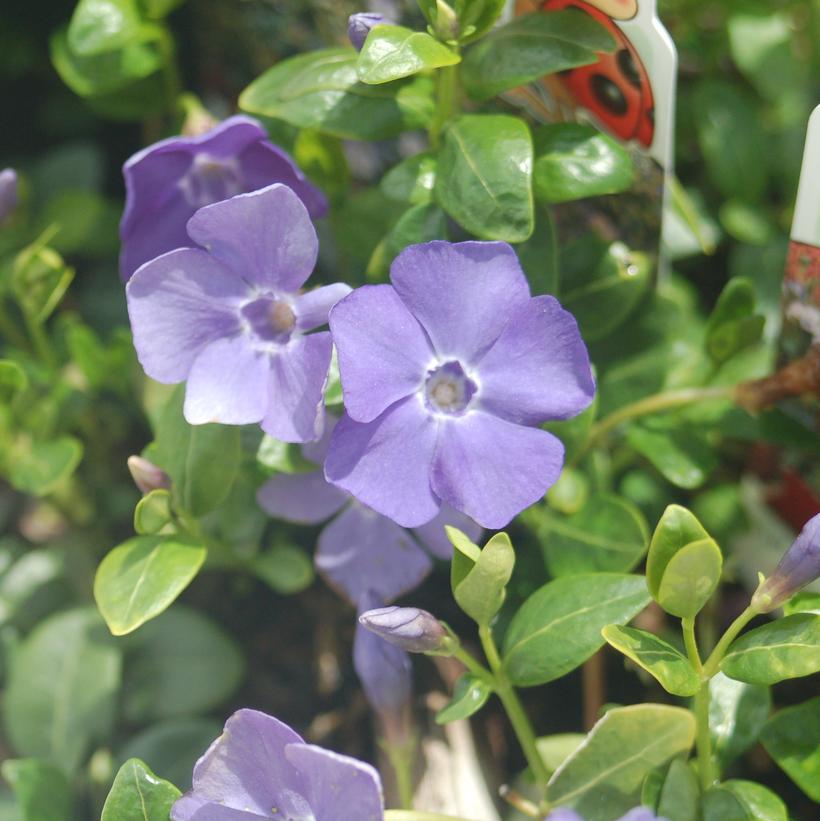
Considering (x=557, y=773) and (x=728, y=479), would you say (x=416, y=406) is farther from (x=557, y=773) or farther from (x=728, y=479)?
(x=728, y=479)

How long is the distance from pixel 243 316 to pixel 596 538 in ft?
1.49

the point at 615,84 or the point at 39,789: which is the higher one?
the point at 615,84

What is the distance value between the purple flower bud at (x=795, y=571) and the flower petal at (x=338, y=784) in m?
0.37

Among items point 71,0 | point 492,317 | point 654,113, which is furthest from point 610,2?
point 71,0

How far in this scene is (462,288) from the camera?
3.32ft

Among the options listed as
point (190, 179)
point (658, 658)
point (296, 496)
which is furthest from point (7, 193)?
point (658, 658)

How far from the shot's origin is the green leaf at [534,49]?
108 centimetres

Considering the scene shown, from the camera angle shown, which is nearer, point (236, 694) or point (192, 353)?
point (192, 353)

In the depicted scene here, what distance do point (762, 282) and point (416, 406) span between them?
2.29 ft

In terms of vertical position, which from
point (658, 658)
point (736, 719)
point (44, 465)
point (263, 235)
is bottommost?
point (736, 719)

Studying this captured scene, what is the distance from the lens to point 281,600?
5.16 feet

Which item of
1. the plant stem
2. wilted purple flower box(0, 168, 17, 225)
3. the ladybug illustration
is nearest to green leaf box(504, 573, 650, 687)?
the plant stem

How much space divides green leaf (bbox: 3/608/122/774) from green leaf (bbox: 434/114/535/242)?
742 mm

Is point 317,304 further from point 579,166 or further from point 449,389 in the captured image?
point 579,166
